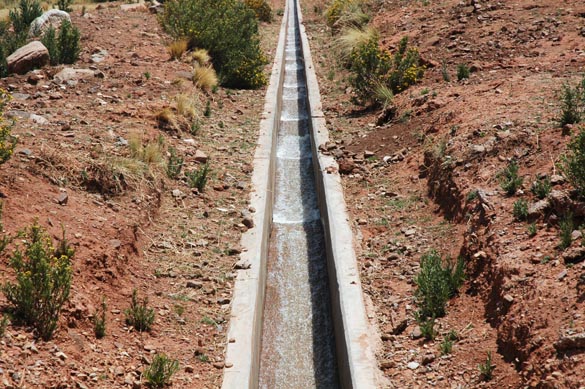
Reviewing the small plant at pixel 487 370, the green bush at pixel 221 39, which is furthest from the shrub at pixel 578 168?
the green bush at pixel 221 39

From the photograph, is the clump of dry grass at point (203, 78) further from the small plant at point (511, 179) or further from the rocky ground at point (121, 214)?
the small plant at point (511, 179)

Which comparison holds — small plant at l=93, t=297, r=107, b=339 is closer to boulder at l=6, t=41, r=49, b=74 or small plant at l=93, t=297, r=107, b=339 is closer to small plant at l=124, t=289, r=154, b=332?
small plant at l=124, t=289, r=154, b=332

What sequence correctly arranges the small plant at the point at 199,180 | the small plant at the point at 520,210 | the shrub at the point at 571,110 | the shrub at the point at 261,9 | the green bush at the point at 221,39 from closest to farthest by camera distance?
1. the small plant at the point at 520,210
2. the shrub at the point at 571,110
3. the small plant at the point at 199,180
4. the green bush at the point at 221,39
5. the shrub at the point at 261,9

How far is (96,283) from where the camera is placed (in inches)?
295

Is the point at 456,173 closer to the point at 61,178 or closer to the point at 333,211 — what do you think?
the point at 333,211

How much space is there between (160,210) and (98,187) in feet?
3.37

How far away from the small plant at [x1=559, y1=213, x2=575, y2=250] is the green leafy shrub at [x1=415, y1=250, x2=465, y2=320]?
1204 millimetres

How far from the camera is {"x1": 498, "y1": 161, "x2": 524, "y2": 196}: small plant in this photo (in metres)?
8.43

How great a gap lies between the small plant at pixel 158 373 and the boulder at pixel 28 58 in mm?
9037

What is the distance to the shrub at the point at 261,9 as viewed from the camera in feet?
97.8

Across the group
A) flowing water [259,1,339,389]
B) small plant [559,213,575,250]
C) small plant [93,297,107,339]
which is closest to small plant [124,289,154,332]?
small plant [93,297,107,339]

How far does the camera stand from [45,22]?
1714 cm

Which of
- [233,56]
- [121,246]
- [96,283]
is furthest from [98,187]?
[233,56]

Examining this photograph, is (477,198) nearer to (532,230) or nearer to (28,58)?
(532,230)
